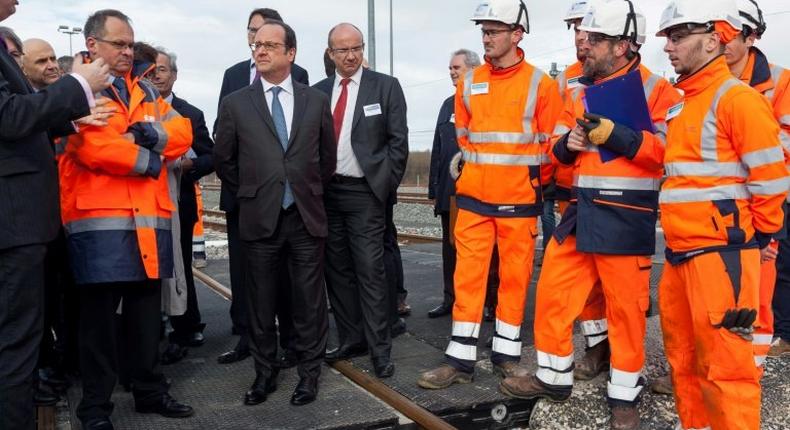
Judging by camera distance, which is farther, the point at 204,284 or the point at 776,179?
the point at 204,284

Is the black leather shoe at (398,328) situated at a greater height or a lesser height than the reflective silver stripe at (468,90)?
lesser

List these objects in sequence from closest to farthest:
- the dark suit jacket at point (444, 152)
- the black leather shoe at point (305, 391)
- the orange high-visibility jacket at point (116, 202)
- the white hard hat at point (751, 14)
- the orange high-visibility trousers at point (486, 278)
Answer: the orange high-visibility jacket at point (116, 202) < the black leather shoe at point (305, 391) < the white hard hat at point (751, 14) < the orange high-visibility trousers at point (486, 278) < the dark suit jacket at point (444, 152)

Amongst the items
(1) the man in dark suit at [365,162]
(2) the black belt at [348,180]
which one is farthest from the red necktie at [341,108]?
(2) the black belt at [348,180]

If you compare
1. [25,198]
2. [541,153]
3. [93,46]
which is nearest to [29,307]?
[25,198]

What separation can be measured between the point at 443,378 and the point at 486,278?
2.21ft

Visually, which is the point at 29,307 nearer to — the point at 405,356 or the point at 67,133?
the point at 67,133

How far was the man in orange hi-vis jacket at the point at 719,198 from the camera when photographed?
3.20m

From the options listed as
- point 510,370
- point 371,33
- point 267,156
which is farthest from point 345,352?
point 371,33

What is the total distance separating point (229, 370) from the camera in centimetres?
474

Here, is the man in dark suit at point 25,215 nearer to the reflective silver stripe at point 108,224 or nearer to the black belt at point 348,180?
the reflective silver stripe at point 108,224

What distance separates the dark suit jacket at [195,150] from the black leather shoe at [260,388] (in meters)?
1.67

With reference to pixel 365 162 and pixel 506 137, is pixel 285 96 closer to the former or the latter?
pixel 365 162

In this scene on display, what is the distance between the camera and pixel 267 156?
4180 millimetres

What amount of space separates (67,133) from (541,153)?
8.96 ft
